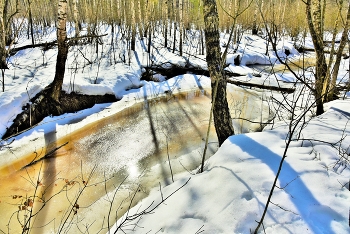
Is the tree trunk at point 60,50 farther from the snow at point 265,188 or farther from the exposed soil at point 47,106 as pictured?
→ the snow at point 265,188

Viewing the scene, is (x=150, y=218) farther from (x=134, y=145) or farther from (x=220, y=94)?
(x=134, y=145)

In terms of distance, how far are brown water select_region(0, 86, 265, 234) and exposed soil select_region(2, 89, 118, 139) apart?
55 centimetres

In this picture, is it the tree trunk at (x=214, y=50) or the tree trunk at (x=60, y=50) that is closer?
the tree trunk at (x=214, y=50)

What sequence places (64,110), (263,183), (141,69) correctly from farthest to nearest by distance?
(141,69)
(64,110)
(263,183)

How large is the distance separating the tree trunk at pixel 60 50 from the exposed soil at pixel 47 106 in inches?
7.3

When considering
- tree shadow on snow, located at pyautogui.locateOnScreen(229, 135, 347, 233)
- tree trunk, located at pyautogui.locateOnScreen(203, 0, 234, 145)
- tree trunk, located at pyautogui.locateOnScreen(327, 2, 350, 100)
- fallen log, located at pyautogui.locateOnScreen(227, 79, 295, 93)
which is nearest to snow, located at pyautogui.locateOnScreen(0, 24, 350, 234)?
tree shadow on snow, located at pyautogui.locateOnScreen(229, 135, 347, 233)

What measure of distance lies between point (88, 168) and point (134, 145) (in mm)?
1016

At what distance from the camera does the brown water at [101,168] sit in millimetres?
3076

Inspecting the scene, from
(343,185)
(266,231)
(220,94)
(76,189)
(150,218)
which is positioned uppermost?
(220,94)

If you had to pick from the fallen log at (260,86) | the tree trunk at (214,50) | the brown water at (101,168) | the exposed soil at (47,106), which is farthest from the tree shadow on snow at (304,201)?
the fallen log at (260,86)

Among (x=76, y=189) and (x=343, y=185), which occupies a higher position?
(x=343, y=185)

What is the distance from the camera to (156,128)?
18.1 feet

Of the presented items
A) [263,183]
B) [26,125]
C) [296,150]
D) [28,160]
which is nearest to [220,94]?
[296,150]

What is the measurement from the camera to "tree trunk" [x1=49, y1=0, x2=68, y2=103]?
205 inches
